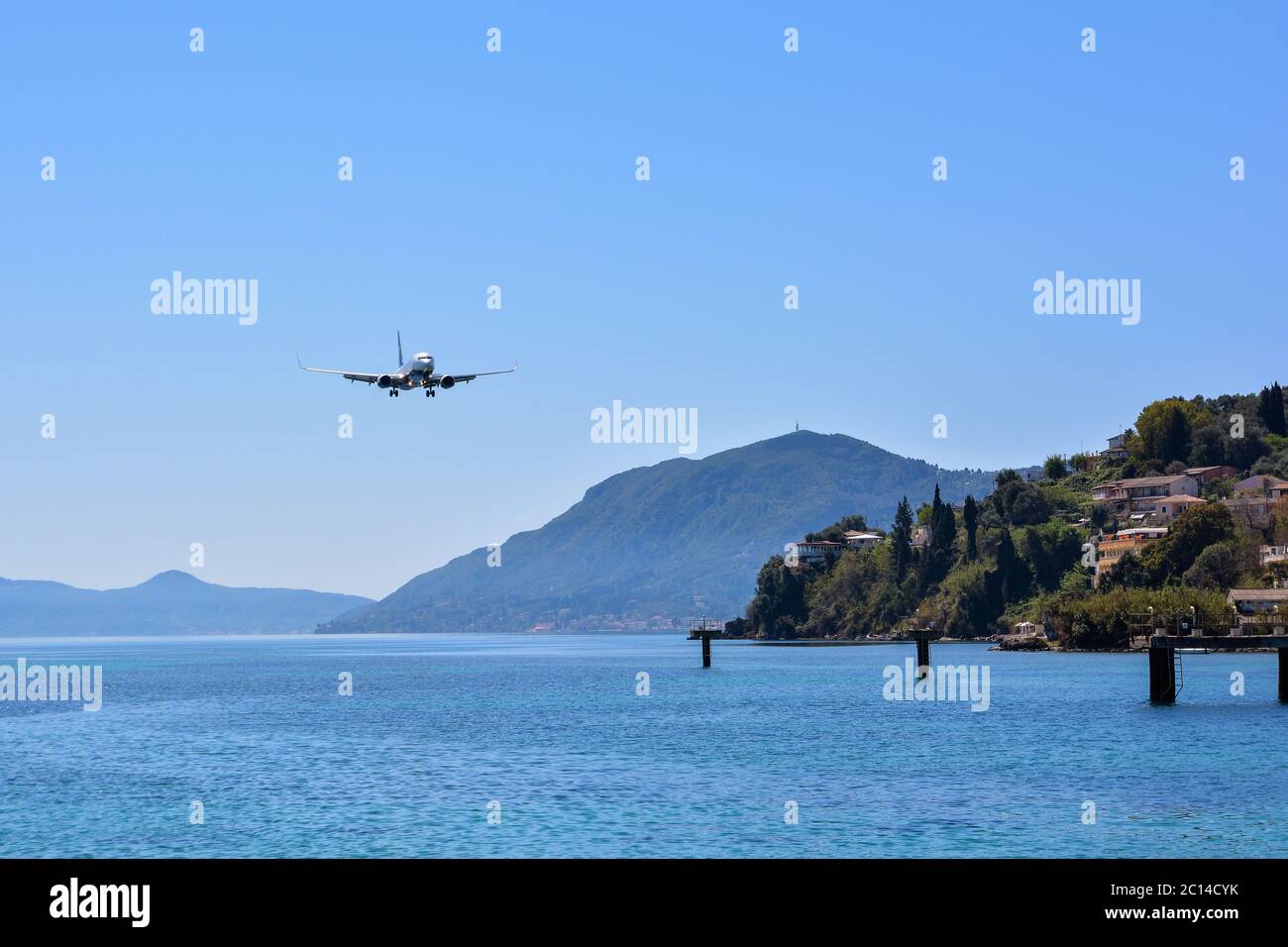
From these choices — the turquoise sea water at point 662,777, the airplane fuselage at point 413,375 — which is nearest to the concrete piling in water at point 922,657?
the turquoise sea water at point 662,777

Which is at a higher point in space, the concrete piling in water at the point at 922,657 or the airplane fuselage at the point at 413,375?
the airplane fuselage at the point at 413,375

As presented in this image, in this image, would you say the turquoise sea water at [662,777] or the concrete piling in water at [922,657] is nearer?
the turquoise sea water at [662,777]

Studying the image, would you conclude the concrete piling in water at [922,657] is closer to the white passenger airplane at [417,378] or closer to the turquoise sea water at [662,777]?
the turquoise sea water at [662,777]

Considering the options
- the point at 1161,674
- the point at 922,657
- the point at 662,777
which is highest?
the point at 1161,674

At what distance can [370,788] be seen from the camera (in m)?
61.9

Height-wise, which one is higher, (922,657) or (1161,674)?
(1161,674)

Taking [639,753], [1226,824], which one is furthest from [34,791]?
[1226,824]

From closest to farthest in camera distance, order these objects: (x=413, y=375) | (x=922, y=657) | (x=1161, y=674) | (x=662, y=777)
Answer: (x=662, y=777), (x=413, y=375), (x=1161, y=674), (x=922, y=657)

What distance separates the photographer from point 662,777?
64.3 metres

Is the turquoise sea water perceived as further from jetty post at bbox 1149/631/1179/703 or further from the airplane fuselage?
Answer: the airplane fuselage

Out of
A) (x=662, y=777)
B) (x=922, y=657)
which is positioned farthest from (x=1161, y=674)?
(x=662, y=777)

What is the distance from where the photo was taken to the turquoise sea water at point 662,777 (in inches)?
1852

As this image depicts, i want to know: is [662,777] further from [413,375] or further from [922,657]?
[922,657]
